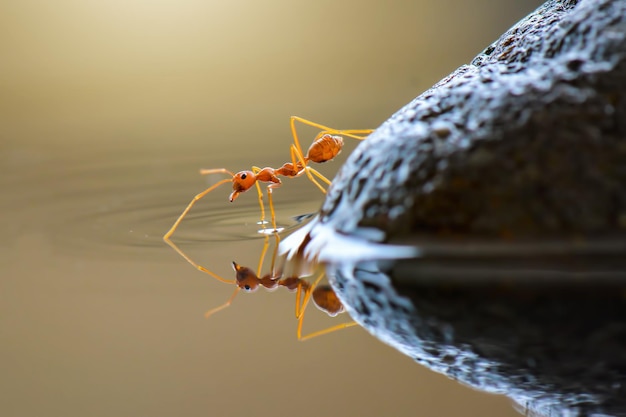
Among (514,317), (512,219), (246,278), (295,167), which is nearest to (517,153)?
(512,219)

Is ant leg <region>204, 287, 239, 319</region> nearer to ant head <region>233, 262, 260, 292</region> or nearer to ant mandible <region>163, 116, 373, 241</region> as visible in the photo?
ant head <region>233, 262, 260, 292</region>

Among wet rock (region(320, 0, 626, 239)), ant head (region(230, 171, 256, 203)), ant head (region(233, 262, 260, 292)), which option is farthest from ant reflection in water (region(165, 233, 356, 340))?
ant head (region(230, 171, 256, 203))

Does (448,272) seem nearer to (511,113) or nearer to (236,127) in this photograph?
(511,113)

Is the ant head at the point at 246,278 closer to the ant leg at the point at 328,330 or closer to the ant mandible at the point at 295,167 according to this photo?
the ant leg at the point at 328,330

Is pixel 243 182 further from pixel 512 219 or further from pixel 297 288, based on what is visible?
pixel 512 219

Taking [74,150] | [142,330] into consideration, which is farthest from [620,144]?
[74,150]

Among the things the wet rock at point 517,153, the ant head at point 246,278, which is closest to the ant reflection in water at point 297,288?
the ant head at point 246,278
